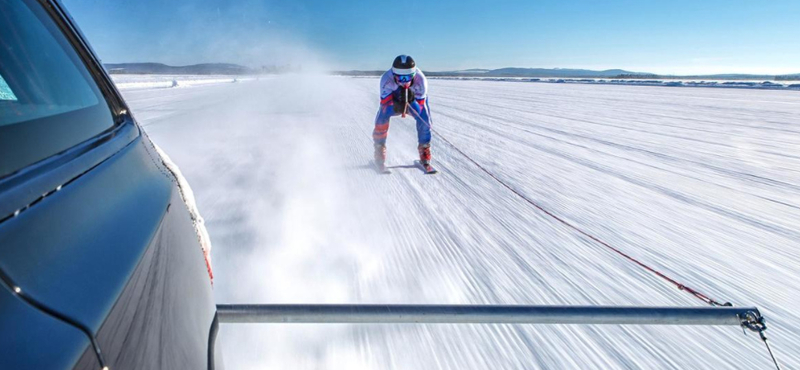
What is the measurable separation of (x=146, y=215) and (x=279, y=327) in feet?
4.42

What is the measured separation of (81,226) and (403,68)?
4887mm

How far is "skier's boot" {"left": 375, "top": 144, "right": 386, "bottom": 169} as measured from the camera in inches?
211

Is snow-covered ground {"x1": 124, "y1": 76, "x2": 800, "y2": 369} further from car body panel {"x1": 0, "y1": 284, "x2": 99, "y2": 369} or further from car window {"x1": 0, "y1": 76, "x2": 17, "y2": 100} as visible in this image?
car body panel {"x1": 0, "y1": 284, "x2": 99, "y2": 369}

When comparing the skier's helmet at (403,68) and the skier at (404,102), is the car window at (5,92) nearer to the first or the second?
the skier at (404,102)

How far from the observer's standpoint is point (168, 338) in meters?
0.65

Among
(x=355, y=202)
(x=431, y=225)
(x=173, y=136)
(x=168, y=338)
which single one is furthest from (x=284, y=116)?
(x=168, y=338)

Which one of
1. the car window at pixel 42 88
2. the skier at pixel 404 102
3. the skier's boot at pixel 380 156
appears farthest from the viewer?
the skier's boot at pixel 380 156

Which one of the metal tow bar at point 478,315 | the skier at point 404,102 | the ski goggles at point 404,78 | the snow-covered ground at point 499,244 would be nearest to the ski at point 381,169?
the skier at point 404,102

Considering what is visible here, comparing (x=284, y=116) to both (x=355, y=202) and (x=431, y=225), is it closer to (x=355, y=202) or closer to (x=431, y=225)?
(x=355, y=202)

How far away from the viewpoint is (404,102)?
210 inches

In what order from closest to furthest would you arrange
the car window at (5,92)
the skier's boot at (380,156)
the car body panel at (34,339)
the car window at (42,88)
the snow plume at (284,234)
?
the car body panel at (34,339) → the car window at (42,88) → the car window at (5,92) → the snow plume at (284,234) → the skier's boot at (380,156)

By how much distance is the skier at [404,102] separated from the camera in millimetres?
5227

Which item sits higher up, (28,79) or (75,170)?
(28,79)

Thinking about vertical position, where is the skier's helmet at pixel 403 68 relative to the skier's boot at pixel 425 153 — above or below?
above
